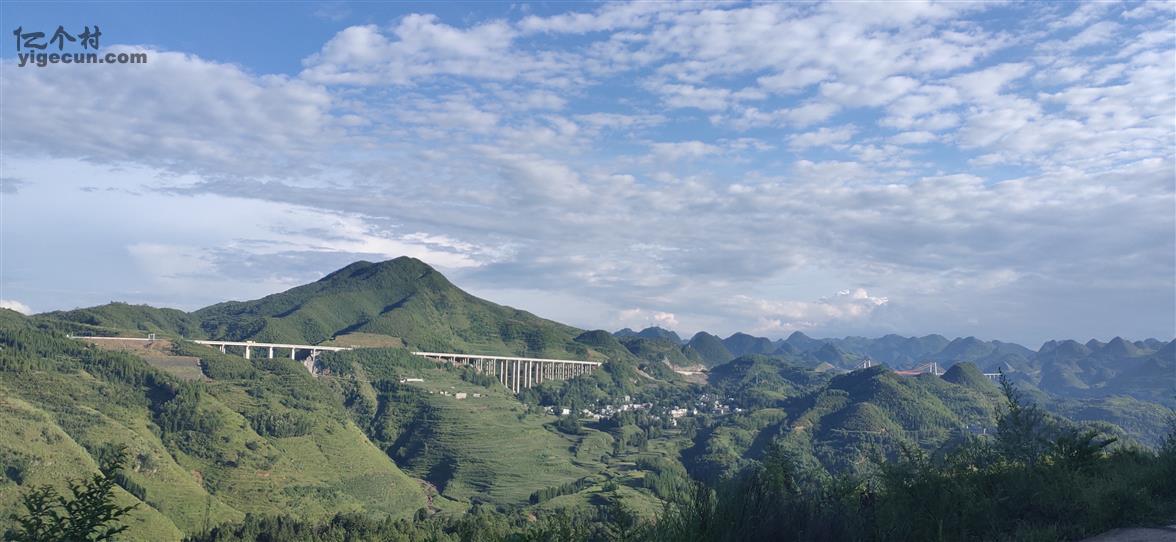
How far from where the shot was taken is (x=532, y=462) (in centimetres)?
13362

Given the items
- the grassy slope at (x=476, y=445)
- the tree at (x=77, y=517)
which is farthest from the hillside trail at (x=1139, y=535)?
the grassy slope at (x=476, y=445)

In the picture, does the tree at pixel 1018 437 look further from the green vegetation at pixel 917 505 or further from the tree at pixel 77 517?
the tree at pixel 77 517

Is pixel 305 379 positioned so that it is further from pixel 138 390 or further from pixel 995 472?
pixel 995 472

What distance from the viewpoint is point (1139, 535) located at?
941 centimetres

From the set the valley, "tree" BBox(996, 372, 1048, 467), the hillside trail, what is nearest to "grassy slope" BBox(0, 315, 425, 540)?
the valley

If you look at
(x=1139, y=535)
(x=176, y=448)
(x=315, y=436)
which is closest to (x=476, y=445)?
(x=315, y=436)

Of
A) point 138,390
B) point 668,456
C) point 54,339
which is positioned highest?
point 54,339

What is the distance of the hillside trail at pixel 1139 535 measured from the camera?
30.2ft

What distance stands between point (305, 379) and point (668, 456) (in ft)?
247

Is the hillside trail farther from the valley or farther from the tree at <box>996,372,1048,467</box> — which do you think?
the valley

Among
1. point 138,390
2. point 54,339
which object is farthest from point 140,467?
point 54,339

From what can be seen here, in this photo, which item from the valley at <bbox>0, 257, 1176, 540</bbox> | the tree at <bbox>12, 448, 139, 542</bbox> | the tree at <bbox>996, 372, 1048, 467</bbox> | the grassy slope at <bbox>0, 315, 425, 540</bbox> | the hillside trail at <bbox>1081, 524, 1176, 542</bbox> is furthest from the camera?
the valley at <bbox>0, 257, 1176, 540</bbox>

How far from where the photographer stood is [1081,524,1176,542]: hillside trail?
30.2 feet

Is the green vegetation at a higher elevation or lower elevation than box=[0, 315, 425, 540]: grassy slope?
higher
